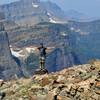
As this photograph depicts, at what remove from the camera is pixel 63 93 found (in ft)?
130

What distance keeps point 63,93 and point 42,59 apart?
900 centimetres

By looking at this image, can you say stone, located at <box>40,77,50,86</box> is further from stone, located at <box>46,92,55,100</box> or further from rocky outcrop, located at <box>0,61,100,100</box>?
stone, located at <box>46,92,55,100</box>

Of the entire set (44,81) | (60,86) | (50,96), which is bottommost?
(44,81)

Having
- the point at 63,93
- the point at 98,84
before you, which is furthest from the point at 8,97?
the point at 98,84

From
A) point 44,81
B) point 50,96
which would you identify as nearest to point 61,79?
point 44,81

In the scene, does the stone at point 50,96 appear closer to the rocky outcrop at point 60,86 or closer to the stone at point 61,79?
the rocky outcrop at point 60,86

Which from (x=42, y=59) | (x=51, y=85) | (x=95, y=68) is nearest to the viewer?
(x=51, y=85)

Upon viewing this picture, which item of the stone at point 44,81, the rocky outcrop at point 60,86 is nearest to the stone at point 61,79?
the rocky outcrop at point 60,86

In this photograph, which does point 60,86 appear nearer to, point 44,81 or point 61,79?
point 61,79

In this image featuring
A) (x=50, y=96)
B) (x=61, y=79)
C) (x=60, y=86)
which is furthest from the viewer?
(x=61, y=79)

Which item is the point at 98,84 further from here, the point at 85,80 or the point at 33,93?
the point at 33,93

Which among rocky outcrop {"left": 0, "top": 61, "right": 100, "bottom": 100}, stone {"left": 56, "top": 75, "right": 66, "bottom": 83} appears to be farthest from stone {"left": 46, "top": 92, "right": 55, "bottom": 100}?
stone {"left": 56, "top": 75, "right": 66, "bottom": 83}

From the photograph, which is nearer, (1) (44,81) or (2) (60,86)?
(2) (60,86)

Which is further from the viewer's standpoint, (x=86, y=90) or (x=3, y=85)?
(x=3, y=85)
